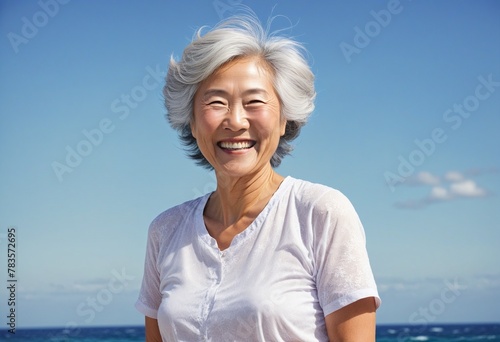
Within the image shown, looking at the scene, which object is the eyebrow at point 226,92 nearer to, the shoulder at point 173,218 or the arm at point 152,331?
the shoulder at point 173,218

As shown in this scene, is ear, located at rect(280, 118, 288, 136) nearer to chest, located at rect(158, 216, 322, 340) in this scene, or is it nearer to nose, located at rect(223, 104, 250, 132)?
nose, located at rect(223, 104, 250, 132)

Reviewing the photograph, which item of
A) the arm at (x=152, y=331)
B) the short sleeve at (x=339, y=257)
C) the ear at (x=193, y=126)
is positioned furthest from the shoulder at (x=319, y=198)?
the arm at (x=152, y=331)

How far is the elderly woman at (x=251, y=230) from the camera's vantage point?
2.02 meters

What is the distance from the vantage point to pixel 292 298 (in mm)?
2037

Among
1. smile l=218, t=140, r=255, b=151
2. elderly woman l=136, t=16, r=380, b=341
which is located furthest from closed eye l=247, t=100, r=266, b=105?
smile l=218, t=140, r=255, b=151

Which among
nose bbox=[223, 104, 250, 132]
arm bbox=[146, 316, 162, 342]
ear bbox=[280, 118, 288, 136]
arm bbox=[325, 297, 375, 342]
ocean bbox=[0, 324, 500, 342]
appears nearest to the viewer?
arm bbox=[325, 297, 375, 342]

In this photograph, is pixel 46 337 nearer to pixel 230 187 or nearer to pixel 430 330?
pixel 430 330

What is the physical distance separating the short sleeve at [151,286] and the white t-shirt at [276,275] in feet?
0.29

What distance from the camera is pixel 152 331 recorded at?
245cm

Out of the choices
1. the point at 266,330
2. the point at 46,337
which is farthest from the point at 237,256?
the point at 46,337

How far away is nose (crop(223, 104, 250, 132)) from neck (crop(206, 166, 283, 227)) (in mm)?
178

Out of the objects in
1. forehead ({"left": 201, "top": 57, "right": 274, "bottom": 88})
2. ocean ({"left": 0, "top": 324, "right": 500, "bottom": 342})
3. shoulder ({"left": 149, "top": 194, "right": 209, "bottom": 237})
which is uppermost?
forehead ({"left": 201, "top": 57, "right": 274, "bottom": 88})

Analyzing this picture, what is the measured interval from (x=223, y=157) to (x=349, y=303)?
0.56 m

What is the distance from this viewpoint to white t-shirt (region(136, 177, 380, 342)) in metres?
2.01
